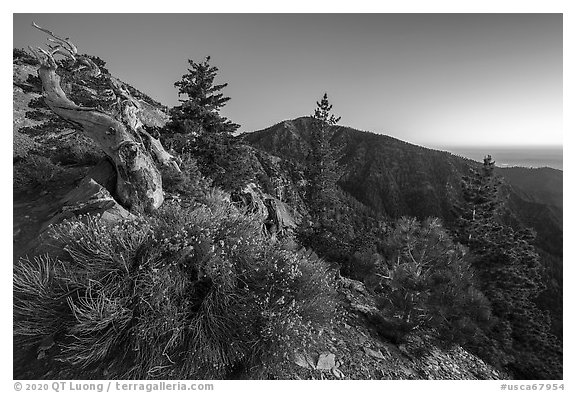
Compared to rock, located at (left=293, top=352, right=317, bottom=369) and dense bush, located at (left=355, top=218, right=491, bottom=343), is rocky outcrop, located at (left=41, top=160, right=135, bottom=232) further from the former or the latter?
dense bush, located at (left=355, top=218, right=491, bottom=343)

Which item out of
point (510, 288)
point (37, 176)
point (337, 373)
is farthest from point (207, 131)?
point (510, 288)

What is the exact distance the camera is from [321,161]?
20.6 metres

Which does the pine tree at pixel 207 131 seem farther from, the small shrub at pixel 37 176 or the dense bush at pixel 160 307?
the dense bush at pixel 160 307

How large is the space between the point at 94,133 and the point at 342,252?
21.9 feet

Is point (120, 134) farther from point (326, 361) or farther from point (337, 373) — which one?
point (337, 373)

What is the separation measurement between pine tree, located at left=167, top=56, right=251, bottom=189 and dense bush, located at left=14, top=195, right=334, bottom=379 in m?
7.36

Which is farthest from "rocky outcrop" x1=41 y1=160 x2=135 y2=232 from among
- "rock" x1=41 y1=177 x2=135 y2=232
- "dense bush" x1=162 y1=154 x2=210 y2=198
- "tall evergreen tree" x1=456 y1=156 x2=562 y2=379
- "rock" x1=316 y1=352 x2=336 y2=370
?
"tall evergreen tree" x1=456 y1=156 x2=562 y2=379

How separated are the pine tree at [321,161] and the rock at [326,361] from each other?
15908mm
